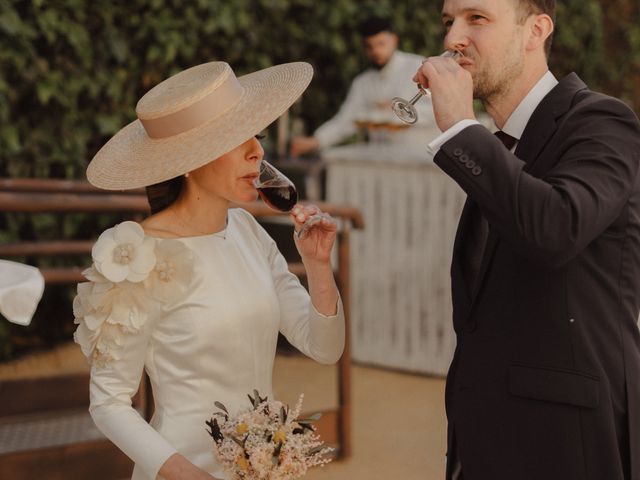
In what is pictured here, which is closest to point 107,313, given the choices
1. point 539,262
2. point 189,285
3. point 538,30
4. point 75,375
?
point 189,285

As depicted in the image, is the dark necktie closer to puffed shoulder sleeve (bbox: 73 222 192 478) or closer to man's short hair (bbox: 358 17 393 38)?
puffed shoulder sleeve (bbox: 73 222 192 478)

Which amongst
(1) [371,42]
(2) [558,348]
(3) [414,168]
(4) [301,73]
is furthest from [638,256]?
(1) [371,42]

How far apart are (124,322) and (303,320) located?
1.32ft

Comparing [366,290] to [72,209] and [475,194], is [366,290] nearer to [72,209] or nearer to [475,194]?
[72,209]

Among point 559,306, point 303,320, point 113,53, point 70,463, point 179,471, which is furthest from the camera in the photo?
point 113,53

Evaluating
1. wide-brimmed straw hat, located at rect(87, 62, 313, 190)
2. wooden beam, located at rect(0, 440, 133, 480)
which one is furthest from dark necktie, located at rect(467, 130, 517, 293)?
wooden beam, located at rect(0, 440, 133, 480)

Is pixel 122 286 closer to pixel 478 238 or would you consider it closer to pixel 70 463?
pixel 478 238

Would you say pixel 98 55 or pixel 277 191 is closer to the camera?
pixel 277 191

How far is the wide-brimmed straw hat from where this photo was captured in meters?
2.12

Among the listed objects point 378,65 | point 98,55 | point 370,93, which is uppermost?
point 98,55

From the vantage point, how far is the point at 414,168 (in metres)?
6.01

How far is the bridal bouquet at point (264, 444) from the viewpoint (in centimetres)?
189

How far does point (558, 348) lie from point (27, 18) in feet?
14.0

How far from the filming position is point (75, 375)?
4.46m
